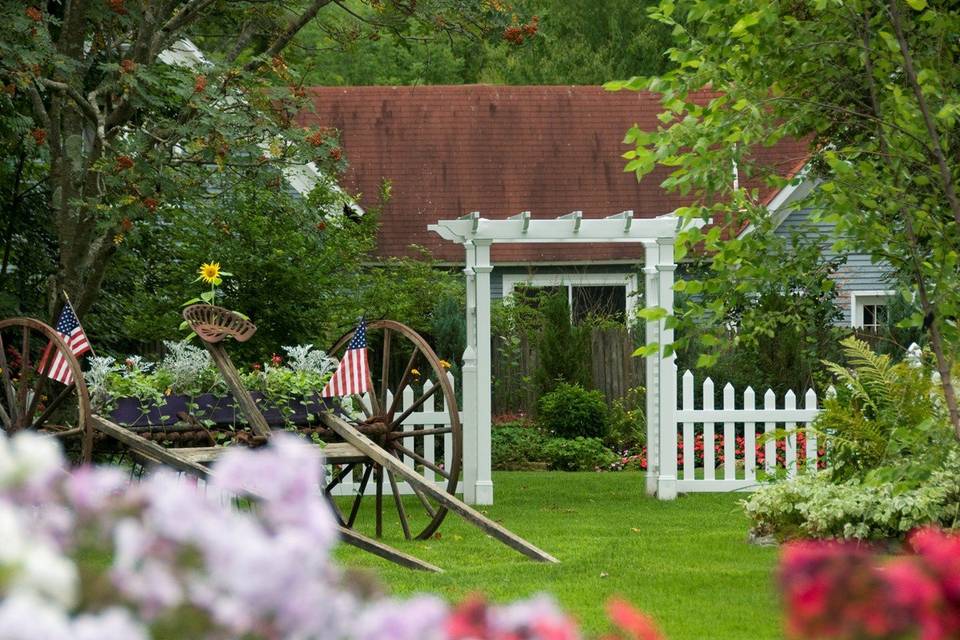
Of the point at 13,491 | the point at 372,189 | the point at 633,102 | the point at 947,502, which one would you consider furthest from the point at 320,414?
the point at 633,102

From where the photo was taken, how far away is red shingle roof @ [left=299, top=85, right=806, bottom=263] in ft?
71.9

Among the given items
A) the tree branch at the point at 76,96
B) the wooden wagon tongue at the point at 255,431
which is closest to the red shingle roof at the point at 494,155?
the tree branch at the point at 76,96

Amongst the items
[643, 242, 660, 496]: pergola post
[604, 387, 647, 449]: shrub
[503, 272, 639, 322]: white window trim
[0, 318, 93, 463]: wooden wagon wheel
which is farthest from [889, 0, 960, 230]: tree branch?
[503, 272, 639, 322]: white window trim

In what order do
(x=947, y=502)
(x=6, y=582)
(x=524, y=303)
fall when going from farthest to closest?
(x=524, y=303) → (x=947, y=502) → (x=6, y=582)

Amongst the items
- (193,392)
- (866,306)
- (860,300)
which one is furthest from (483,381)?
(866,306)

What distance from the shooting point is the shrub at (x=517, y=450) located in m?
16.0

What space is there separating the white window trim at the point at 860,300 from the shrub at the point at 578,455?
24.6 feet

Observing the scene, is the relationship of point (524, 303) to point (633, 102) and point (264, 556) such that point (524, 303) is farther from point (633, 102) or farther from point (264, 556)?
point (264, 556)

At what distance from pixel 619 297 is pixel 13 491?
20.8 metres

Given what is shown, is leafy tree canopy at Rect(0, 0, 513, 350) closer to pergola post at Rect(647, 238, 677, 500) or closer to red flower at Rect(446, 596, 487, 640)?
pergola post at Rect(647, 238, 677, 500)

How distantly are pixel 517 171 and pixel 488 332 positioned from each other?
10980mm

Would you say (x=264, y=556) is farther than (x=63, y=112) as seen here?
No

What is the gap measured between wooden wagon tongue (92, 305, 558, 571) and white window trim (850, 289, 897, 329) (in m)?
14.5

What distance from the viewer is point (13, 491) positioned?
173 centimetres
